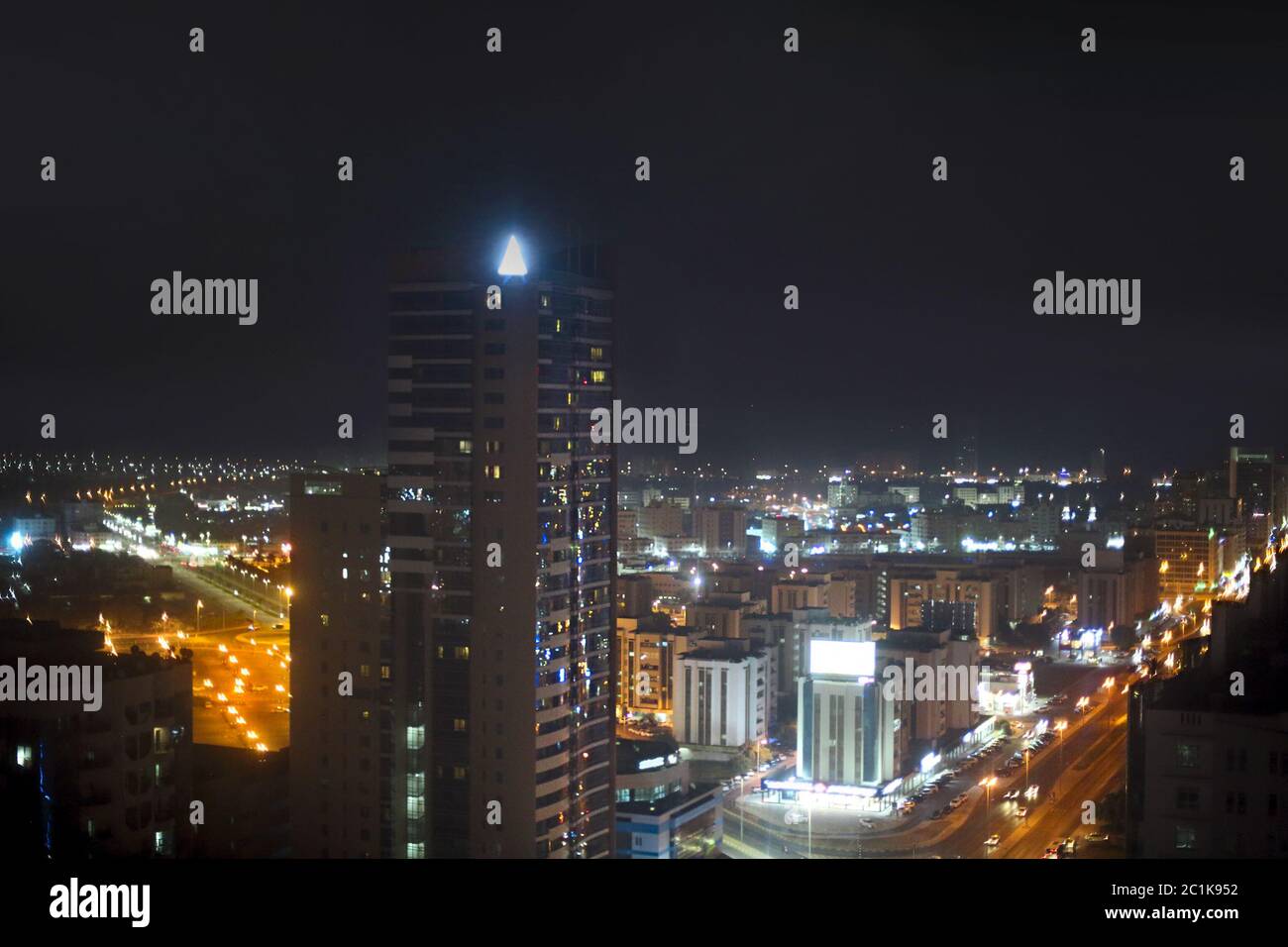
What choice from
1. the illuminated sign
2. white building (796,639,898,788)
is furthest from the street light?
the illuminated sign

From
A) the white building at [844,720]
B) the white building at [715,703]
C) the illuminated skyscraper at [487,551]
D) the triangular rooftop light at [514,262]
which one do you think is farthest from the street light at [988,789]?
the triangular rooftop light at [514,262]

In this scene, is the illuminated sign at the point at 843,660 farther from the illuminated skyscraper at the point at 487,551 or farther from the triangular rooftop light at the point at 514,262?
the triangular rooftop light at the point at 514,262

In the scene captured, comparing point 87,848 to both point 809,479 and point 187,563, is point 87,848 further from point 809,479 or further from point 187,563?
point 809,479

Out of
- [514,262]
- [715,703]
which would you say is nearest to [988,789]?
[715,703]

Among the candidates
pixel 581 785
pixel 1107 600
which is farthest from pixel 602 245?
pixel 1107 600

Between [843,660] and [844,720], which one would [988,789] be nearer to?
[844,720]

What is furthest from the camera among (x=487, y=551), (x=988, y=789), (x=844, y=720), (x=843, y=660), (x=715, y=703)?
(x=715, y=703)
